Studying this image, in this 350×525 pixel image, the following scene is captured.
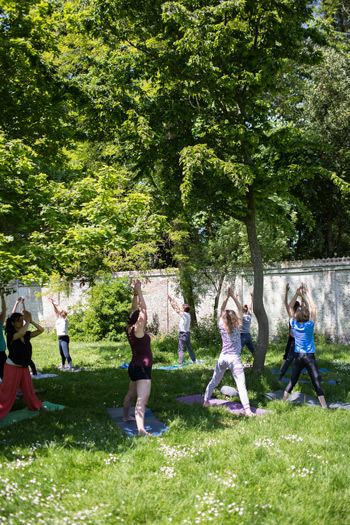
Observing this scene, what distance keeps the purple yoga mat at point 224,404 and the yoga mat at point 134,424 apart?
0.97 m

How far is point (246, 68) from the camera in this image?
28.6 feet

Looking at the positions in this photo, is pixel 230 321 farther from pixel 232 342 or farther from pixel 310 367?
Answer: pixel 310 367

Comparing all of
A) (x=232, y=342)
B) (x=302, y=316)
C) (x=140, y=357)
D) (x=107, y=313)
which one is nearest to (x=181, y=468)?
(x=140, y=357)

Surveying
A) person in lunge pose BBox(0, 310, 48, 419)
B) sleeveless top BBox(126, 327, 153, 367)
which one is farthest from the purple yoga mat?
person in lunge pose BBox(0, 310, 48, 419)

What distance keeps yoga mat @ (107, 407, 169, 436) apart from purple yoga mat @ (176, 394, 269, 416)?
973 millimetres

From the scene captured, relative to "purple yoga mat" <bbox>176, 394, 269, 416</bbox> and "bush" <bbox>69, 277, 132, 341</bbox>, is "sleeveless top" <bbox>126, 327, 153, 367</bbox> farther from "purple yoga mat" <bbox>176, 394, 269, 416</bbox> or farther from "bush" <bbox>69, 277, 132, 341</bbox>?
"bush" <bbox>69, 277, 132, 341</bbox>

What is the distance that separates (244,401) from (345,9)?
19129 millimetres

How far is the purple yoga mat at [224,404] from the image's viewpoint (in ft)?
22.9

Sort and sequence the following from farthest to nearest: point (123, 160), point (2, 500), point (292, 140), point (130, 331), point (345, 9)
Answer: point (345, 9)
point (123, 160)
point (292, 140)
point (130, 331)
point (2, 500)

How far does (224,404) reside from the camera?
292 inches

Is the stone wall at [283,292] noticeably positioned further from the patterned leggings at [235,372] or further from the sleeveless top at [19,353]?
the patterned leggings at [235,372]

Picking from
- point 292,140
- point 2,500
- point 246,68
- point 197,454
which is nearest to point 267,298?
point 292,140

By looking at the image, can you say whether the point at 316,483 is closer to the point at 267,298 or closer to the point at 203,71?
the point at 203,71

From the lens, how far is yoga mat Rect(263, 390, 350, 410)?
720 centimetres
